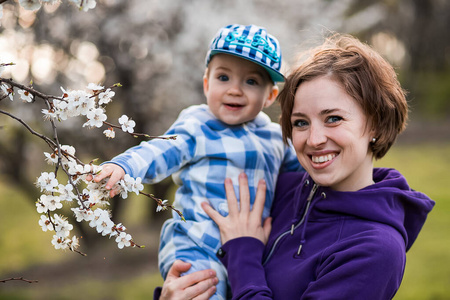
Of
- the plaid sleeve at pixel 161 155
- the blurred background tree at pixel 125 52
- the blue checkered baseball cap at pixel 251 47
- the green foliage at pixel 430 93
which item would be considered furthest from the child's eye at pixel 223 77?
the green foliage at pixel 430 93

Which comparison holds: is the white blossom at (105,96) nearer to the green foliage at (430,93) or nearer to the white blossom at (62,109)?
the white blossom at (62,109)

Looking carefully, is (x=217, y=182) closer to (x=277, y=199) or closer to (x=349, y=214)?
(x=277, y=199)

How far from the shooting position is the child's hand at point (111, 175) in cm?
148

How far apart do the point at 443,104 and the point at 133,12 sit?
43.1ft

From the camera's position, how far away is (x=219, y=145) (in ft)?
6.89

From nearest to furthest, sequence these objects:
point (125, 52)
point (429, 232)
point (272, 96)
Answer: point (272, 96)
point (125, 52)
point (429, 232)

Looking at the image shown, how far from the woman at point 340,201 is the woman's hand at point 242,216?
0.11ft

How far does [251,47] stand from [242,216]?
68 centimetres

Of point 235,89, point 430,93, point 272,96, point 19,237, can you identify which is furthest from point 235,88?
point 430,93

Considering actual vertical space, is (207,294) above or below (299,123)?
below

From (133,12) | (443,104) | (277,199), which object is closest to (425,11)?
(443,104)

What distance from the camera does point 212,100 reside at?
2.12 metres

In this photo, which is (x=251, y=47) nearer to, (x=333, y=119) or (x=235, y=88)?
(x=235, y=88)

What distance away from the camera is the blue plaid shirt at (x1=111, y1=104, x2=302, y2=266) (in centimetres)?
203
